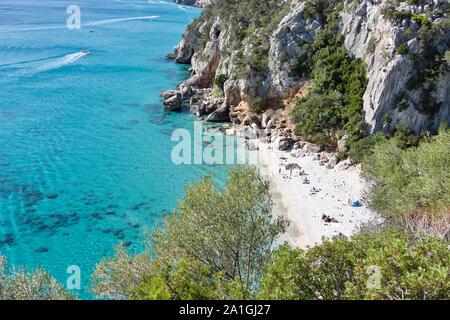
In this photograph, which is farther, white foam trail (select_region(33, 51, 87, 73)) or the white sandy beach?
white foam trail (select_region(33, 51, 87, 73))

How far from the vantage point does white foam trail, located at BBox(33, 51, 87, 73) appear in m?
79.2

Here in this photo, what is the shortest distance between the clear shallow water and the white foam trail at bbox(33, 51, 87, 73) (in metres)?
0.26

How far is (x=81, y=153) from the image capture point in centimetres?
4334

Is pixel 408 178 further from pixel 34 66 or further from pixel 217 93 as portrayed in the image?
pixel 34 66

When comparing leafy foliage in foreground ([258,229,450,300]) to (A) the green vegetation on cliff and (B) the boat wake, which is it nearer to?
(A) the green vegetation on cliff

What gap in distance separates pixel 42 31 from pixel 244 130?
10676 cm

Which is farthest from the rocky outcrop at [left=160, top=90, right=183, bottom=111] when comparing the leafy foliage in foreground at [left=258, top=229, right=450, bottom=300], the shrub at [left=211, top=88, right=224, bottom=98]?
the leafy foliage in foreground at [left=258, top=229, right=450, bottom=300]

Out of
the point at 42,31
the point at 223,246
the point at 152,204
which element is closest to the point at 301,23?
the point at 152,204

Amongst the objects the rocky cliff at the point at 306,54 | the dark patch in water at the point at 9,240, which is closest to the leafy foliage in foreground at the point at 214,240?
the dark patch in water at the point at 9,240

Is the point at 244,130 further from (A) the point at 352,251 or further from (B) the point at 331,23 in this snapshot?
(A) the point at 352,251

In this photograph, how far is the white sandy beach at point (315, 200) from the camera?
27.1m

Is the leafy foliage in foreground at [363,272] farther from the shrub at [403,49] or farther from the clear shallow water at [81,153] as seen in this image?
the shrub at [403,49]

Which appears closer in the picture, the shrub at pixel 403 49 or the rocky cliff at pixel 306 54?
the shrub at pixel 403 49

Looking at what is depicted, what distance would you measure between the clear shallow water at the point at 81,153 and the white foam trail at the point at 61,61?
→ 10.2 inches
